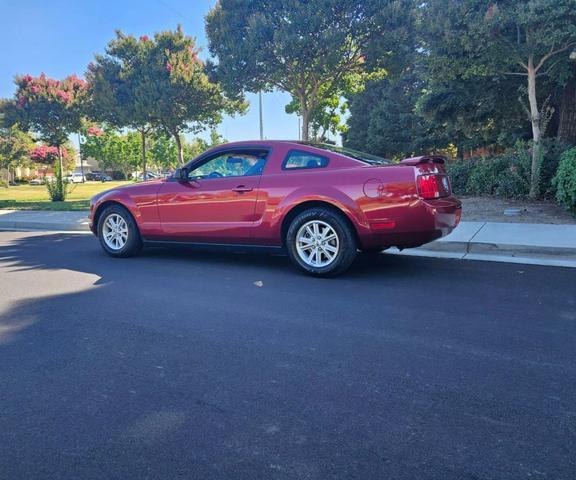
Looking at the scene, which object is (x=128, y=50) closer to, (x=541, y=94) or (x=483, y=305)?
(x=541, y=94)

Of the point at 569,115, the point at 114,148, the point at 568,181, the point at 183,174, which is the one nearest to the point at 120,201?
the point at 183,174

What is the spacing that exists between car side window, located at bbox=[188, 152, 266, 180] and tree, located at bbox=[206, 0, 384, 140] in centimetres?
891

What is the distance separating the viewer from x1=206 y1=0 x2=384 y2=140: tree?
45.7 feet

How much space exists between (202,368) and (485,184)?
11.5 metres

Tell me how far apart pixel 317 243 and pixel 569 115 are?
37.4 ft

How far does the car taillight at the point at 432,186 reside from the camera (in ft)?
16.7

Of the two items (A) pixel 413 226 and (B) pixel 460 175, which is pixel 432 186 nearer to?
(A) pixel 413 226

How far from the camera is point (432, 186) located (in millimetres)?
5227

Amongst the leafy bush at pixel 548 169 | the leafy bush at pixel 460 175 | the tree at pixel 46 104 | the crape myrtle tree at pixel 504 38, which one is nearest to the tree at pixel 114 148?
the tree at pixel 46 104

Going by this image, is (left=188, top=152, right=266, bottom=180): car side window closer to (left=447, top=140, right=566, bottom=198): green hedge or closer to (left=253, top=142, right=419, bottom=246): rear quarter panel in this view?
(left=253, top=142, right=419, bottom=246): rear quarter panel

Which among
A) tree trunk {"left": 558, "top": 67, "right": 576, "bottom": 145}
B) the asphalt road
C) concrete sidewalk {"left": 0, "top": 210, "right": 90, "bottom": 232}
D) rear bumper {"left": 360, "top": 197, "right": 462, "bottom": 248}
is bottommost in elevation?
the asphalt road

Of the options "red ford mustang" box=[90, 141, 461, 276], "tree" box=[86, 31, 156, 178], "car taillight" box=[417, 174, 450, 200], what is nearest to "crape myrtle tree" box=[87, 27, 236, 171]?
"tree" box=[86, 31, 156, 178]

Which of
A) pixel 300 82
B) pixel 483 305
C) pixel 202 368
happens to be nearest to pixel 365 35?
pixel 300 82

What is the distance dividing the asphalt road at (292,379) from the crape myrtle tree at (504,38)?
22.9 feet
